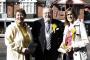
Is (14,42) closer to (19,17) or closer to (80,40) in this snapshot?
(19,17)

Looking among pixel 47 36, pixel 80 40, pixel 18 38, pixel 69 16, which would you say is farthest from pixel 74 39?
pixel 18 38

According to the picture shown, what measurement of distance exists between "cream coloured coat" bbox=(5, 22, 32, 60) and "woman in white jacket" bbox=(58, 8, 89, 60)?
2.20 feet

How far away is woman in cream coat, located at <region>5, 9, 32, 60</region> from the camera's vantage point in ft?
21.1

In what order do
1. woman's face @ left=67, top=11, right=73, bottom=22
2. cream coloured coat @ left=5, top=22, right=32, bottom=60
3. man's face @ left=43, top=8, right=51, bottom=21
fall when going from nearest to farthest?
cream coloured coat @ left=5, top=22, right=32, bottom=60
woman's face @ left=67, top=11, right=73, bottom=22
man's face @ left=43, top=8, right=51, bottom=21

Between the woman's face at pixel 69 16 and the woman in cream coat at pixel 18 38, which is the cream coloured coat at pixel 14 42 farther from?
the woman's face at pixel 69 16

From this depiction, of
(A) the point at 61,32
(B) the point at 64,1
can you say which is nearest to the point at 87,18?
(B) the point at 64,1

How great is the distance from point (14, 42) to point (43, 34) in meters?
0.85

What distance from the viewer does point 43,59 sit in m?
7.26

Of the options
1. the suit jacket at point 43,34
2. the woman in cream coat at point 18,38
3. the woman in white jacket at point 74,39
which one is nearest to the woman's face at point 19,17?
the woman in cream coat at point 18,38

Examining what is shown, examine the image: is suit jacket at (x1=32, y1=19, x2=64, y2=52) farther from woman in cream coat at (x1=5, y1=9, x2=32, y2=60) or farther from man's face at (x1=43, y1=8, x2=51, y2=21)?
woman in cream coat at (x1=5, y1=9, x2=32, y2=60)

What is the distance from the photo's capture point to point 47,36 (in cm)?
720

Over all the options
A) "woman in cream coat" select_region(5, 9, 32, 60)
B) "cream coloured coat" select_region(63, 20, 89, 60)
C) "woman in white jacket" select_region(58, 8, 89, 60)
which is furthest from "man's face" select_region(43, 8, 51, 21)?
"woman in cream coat" select_region(5, 9, 32, 60)

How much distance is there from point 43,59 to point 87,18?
39433 mm

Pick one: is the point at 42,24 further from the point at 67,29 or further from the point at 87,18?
the point at 87,18
